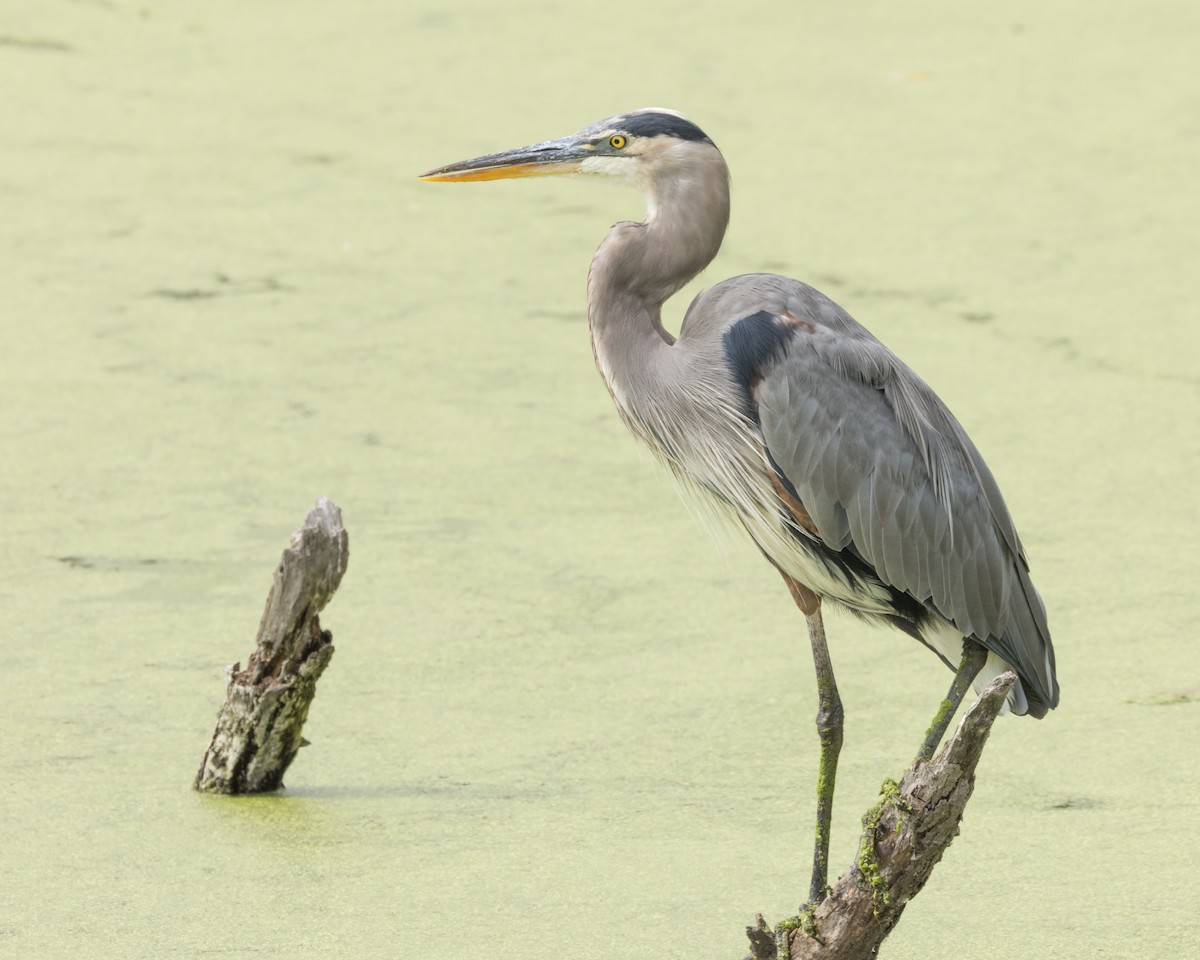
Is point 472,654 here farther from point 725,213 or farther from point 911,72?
point 911,72

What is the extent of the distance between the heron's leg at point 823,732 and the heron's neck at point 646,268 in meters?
0.47

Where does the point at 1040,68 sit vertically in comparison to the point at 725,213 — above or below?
below

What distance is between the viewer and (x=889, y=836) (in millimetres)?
2285

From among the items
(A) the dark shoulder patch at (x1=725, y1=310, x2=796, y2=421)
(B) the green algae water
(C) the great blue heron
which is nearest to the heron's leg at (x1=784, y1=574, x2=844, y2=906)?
(C) the great blue heron

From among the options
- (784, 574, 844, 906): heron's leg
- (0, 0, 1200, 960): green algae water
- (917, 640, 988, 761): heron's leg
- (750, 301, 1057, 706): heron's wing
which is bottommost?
(0, 0, 1200, 960): green algae water

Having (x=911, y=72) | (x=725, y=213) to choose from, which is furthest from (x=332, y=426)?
(x=911, y=72)

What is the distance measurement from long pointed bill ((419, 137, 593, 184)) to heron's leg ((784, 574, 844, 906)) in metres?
0.81

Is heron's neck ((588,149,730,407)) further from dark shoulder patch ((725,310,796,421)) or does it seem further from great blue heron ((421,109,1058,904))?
dark shoulder patch ((725,310,796,421))

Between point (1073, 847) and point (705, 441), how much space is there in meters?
0.94

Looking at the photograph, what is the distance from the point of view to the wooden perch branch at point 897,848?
2.21 m

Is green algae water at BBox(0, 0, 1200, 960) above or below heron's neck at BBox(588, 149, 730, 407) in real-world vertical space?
below

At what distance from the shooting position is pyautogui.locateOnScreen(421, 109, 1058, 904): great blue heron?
299 cm

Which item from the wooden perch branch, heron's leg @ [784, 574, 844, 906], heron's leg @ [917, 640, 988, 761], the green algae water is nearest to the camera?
the wooden perch branch

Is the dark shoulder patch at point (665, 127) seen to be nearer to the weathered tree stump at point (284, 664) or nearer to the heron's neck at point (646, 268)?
the heron's neck at point (646, 268)
